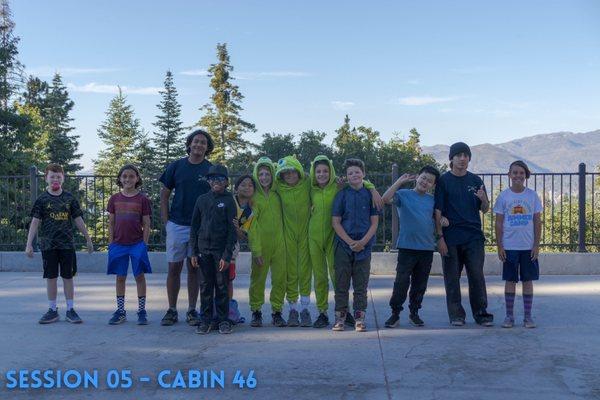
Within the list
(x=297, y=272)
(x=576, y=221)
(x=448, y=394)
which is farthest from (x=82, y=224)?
(x=576, y=221)

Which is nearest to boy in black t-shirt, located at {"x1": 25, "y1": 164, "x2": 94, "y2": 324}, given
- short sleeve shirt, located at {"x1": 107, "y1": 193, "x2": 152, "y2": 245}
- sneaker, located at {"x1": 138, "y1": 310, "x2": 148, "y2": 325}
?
short sleeve shirt, located at {"x1": 107, "y1": 193, "x2": 152, "y2": 245}

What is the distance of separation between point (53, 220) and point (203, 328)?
6.33 ft

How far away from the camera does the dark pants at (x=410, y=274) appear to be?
594 cm

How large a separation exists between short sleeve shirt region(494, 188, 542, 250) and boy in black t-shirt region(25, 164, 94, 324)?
4.37 meters

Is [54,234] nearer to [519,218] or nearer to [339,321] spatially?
[339,321]

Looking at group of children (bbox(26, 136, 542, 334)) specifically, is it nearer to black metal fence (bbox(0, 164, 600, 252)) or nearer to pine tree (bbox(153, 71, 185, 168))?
black metal fence (bbox(0, 164, 600, 252))

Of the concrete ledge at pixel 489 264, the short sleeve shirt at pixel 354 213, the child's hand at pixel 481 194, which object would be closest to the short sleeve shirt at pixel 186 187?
the short sleeve shirt at pixel 354 213

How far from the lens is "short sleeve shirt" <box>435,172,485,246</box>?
5.95m

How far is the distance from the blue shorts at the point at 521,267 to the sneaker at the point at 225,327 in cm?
273

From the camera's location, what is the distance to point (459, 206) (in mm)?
5957

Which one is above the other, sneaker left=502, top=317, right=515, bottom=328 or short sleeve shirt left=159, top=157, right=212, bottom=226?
short sleeve shirt left=159, top=157, right=212, bottom=226

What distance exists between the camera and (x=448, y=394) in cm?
393

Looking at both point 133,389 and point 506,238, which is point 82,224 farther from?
point 506,238

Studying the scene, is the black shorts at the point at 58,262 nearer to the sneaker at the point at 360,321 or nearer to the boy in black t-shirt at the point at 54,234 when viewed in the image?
the boy in black t-shirt at the point at 54,234
